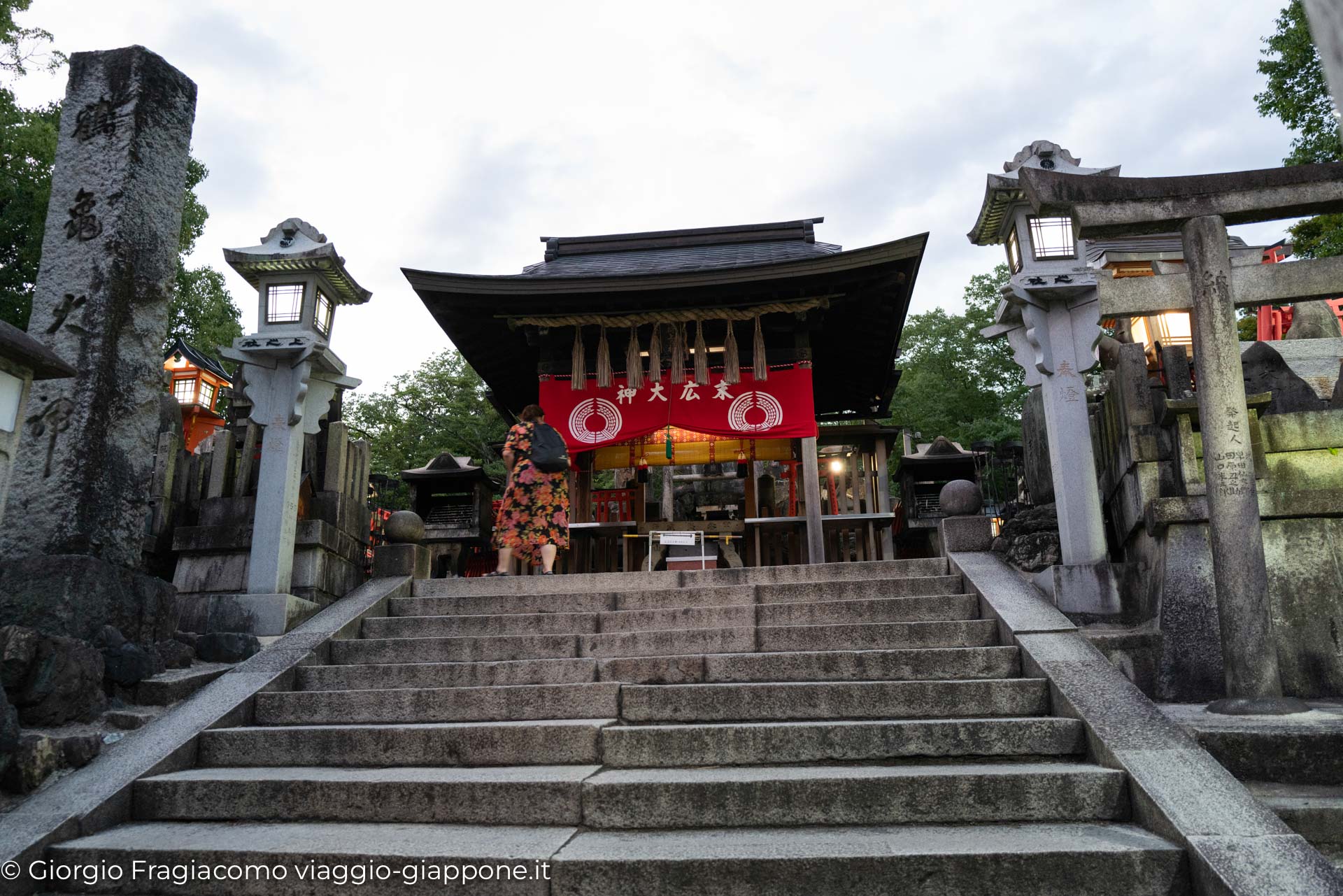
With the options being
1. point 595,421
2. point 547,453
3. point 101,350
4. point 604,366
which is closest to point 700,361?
point 604,366

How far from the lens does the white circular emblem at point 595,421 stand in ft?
38.1

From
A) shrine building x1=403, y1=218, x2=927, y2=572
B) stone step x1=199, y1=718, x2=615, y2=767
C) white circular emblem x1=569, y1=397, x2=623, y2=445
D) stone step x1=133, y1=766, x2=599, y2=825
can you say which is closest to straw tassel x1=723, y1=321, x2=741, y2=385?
shrine building x1=403, y1=218, x2=927, y2=572

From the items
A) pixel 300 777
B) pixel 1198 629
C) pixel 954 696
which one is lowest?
pixel 300 777

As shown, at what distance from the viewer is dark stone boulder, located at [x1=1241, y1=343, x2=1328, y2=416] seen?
7047mm

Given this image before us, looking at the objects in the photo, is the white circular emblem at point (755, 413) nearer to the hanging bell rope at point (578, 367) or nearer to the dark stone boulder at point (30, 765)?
the hanging bell rope at point (578, 367)

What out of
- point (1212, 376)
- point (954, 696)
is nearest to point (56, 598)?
point (954, 696)

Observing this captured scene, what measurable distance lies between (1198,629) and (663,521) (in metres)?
7.40

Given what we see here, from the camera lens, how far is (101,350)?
5.81 m

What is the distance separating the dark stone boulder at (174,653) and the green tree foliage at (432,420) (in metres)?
18.0

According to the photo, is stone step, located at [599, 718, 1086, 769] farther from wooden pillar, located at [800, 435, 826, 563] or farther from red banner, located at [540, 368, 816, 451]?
red banner, located at [540, 368, 816, 451]

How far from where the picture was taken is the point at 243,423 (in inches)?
348

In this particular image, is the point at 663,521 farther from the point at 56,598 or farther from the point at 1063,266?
the point at 56,598

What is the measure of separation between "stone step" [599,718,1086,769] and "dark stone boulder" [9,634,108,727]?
3123mm

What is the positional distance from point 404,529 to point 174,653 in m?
2.47
